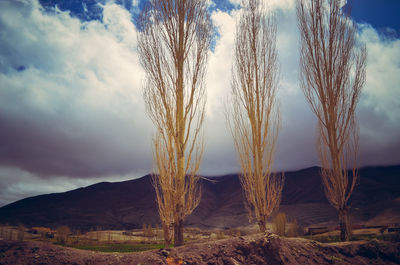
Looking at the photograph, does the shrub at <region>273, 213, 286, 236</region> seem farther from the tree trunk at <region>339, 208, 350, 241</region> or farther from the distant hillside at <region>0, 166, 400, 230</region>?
the distant hillside at <region>0, 166, 400, 230</region>

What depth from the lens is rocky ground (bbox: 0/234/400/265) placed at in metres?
5.83

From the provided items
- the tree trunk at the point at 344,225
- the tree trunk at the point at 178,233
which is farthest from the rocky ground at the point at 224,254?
the tree trunk at the point at 344,225

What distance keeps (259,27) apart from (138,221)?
194 feet

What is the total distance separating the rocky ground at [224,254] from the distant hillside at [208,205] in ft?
134

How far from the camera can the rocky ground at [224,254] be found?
583cm

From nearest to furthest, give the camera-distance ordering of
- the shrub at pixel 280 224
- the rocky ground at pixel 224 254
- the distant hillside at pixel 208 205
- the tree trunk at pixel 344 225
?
1. the rocky ground at pixel 224 254
2. the tree trunk at pixel 344 225
3. the shrub at pixel 280 224
4. the distant hillside at pixel 208 205

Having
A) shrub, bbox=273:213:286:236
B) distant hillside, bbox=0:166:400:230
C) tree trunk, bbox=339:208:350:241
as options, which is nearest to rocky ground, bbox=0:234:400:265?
tree trunk, bbox=339:208:350:241

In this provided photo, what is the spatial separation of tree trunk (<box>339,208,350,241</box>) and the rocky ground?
232 cm

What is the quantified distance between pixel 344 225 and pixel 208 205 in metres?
66.1

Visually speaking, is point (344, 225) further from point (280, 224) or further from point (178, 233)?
point (280, 224)

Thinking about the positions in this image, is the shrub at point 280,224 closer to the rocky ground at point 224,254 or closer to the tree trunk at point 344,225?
the tree trunk at point 344,225

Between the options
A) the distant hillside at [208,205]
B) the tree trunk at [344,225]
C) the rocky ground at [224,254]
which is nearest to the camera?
the rocky ground at [224,254]

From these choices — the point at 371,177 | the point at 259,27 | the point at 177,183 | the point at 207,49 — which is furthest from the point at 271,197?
the point at 371,177

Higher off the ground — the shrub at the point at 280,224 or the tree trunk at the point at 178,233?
the tree trunk at the point at 178,233
